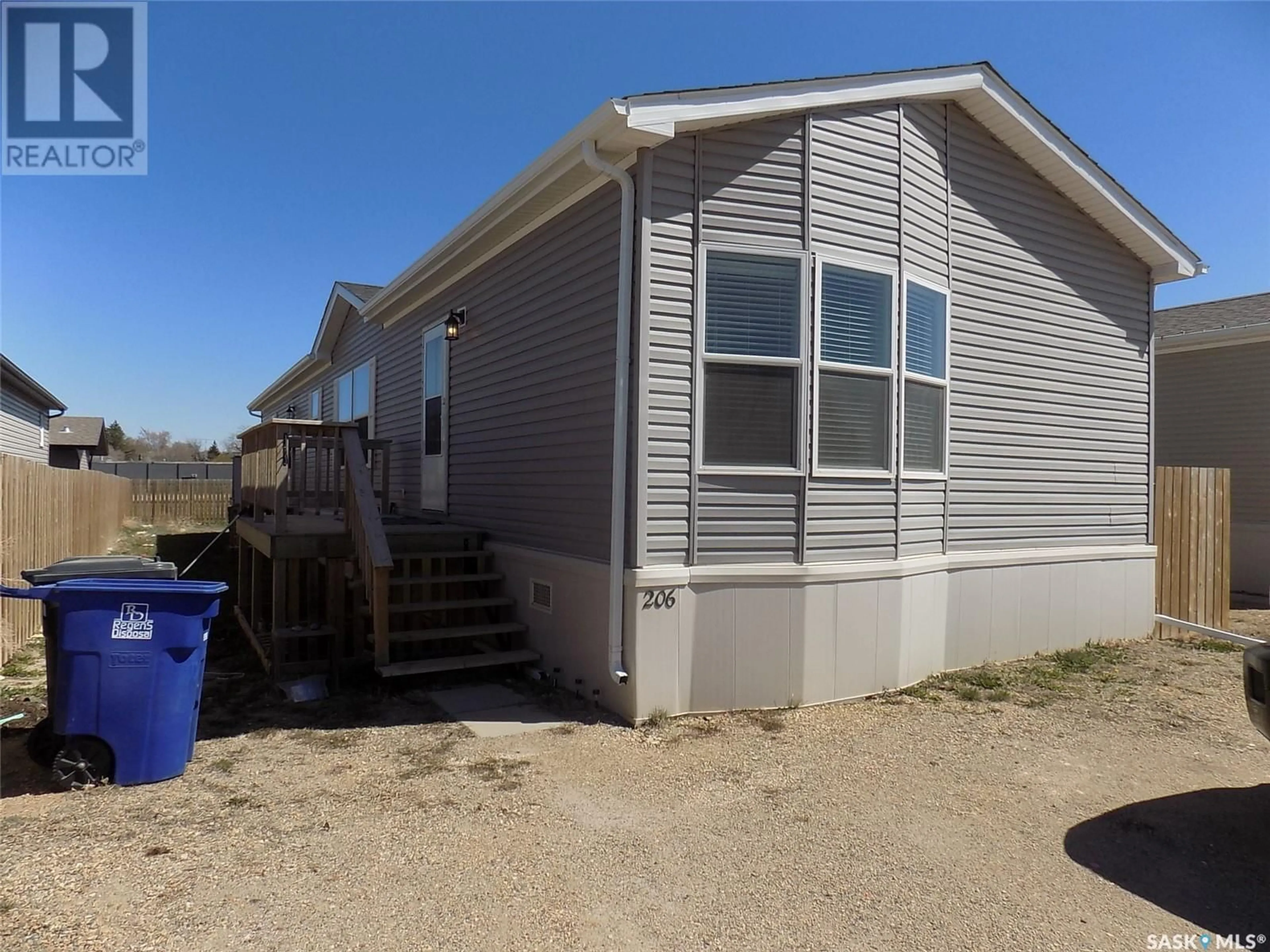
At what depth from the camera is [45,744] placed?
13.6 ft

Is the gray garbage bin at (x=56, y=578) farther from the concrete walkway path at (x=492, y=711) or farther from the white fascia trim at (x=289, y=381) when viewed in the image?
the white fascia trim at (x=289, y=381)

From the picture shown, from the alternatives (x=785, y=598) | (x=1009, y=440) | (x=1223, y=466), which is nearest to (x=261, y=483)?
(x=785, y=598)

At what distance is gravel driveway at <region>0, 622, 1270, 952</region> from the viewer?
2.81 metres

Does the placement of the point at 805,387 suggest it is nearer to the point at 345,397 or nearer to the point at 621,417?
the point at 621,417

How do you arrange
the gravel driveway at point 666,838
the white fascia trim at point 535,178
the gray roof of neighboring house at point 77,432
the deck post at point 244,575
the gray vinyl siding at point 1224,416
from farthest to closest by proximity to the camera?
the gray roof of neighboring house at point 77,432 < the gray vinyl siding at point 1224,416 < the deck post at point 244,575 < the white fascia trim at point 535,178 < the gravel driveway at point 666,838

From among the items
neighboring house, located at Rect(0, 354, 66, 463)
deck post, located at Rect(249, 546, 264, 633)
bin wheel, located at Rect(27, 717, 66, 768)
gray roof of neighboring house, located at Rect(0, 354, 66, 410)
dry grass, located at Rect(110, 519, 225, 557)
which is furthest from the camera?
neighboring house, located at Rect(0, 354, 66, 463)

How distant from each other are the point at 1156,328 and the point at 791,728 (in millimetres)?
12533

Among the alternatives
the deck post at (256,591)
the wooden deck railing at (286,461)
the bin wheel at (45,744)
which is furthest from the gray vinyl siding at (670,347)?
the deck post at (256,591)

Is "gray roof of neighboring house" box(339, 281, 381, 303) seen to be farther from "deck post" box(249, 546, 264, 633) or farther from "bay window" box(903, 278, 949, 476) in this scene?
"bay window" box(903, 278, 949, 476)

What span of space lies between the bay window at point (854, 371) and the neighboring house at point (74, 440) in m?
37.0

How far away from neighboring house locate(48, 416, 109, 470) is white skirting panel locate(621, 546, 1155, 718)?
36.5 meters

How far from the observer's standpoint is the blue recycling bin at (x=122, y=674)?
154 inches

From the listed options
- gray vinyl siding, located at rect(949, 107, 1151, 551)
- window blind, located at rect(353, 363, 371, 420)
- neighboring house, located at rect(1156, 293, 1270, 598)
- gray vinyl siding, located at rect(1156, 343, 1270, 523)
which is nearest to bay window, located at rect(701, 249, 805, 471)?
gray vinyl siding, located at rect(949, 107, 1151, 551)

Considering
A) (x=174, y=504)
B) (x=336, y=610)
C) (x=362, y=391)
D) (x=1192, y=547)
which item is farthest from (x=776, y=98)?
(x=174, y=504)
